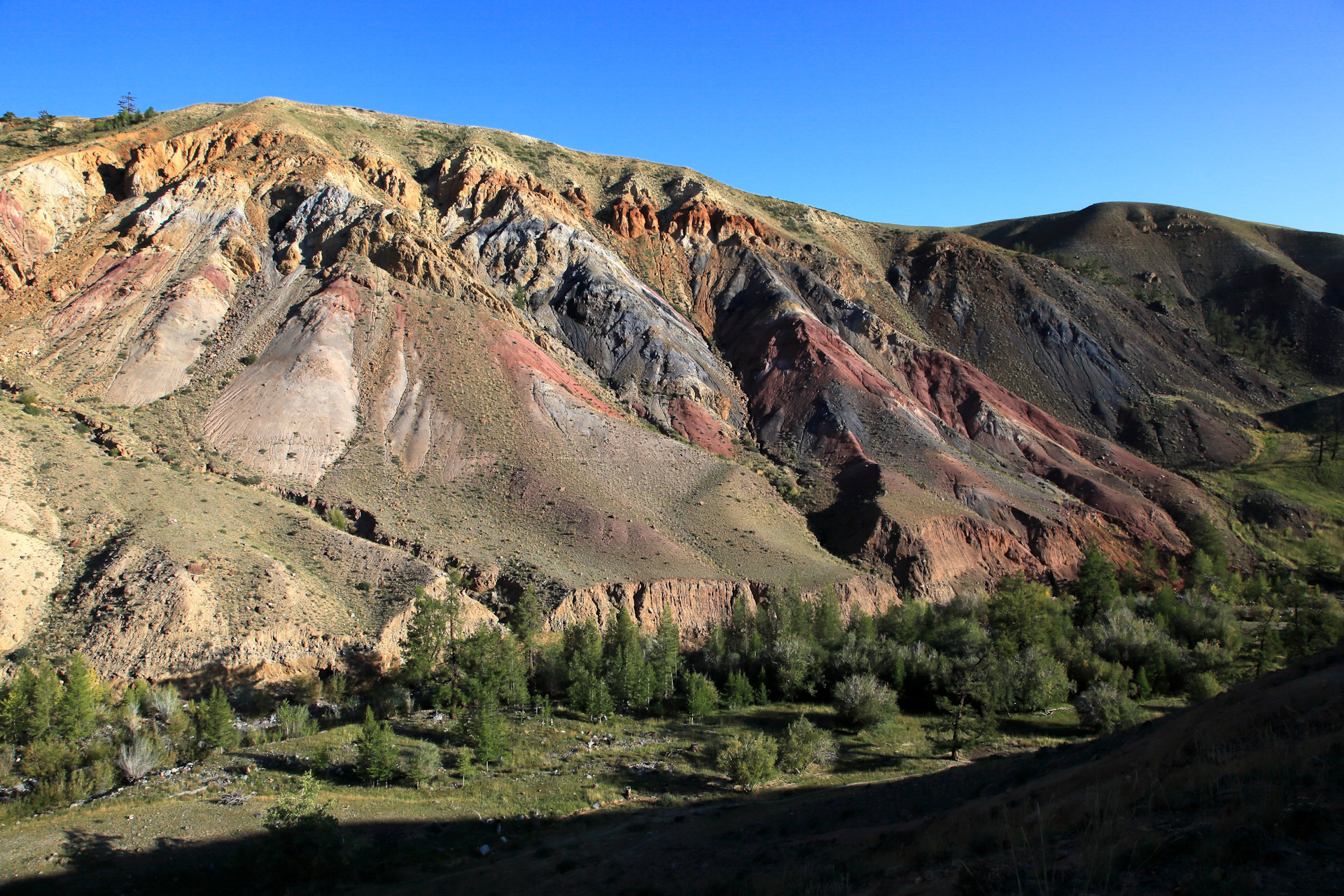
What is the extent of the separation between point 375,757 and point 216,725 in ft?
20.8

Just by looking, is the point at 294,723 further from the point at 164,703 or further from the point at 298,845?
the point at 298,845

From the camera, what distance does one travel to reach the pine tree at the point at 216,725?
23625mm

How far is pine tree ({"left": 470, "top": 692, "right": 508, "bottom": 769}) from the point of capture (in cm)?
2425

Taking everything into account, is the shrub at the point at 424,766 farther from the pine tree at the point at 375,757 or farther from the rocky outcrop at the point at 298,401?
the rocky outcrop at the point at 298,401

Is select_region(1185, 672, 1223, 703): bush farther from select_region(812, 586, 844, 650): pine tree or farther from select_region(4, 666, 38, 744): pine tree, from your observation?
select_region(4, 666, 38, 744): pine tree

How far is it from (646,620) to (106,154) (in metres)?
63.4

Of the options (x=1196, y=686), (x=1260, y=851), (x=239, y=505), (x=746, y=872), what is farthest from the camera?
(x=239, y=505)

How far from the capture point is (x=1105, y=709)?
2938 cm

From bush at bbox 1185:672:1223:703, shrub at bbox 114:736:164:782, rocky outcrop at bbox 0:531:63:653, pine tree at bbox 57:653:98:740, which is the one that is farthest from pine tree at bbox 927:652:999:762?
rocky outcrop at bbox 0:531:63:653

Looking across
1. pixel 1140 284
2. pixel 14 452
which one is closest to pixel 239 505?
pixel 14 452

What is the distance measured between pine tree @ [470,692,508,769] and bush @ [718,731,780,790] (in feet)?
24.8

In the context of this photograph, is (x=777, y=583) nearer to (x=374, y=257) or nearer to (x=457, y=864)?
(x=457, y=864)

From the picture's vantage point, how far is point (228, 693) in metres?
28.1

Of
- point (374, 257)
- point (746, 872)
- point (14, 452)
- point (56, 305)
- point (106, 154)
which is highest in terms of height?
point (106, 154)
